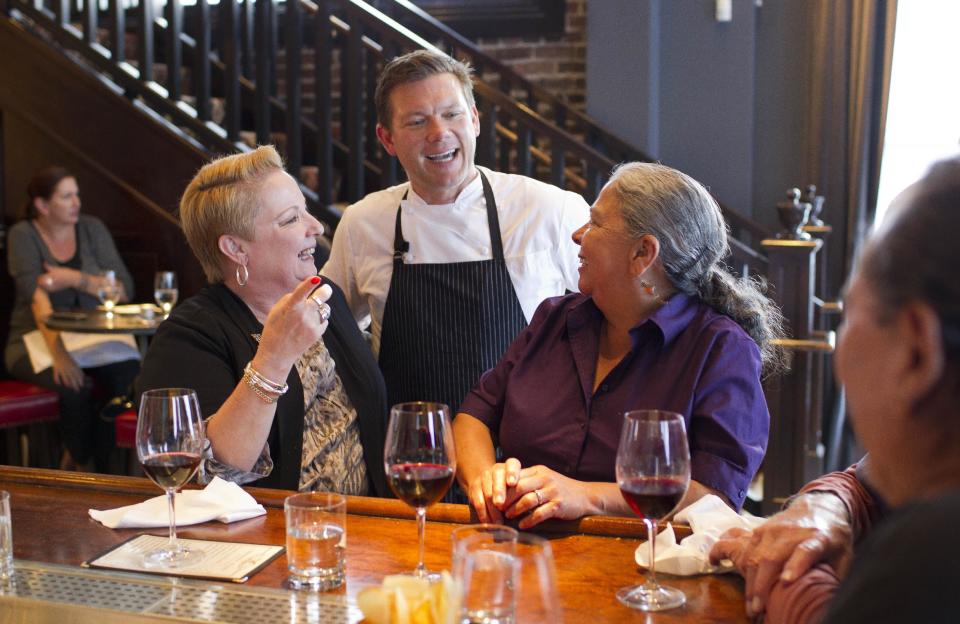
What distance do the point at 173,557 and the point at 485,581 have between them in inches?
25.3

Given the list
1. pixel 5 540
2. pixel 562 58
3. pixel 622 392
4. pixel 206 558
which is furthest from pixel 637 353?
pixel 562 58

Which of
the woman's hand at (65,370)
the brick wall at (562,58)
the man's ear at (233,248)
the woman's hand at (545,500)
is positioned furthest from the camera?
the brick wall at (562,58)

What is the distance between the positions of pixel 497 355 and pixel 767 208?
12.8 ft

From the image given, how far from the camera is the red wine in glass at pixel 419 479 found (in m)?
1.36

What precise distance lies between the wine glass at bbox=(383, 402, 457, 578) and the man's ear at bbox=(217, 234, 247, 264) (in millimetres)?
953

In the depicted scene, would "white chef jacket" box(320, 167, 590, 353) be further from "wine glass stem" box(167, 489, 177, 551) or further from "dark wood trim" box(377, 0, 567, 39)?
"dark wood trim" box(377, 0, 567, 39)

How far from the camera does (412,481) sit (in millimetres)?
1360

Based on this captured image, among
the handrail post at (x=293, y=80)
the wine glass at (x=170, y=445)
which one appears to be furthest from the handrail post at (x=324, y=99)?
the wine glass at (x=170, y=445)

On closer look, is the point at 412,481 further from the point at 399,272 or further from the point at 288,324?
the point at 399,272

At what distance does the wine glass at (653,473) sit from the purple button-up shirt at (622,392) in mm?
443

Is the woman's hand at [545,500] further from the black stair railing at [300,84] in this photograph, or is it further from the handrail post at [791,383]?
the black stair railing at [300,84]

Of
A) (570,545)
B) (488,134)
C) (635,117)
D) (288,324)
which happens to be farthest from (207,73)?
(570,545)

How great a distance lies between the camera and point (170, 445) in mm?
1456

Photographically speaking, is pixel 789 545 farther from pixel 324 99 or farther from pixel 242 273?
pixel 324 99
